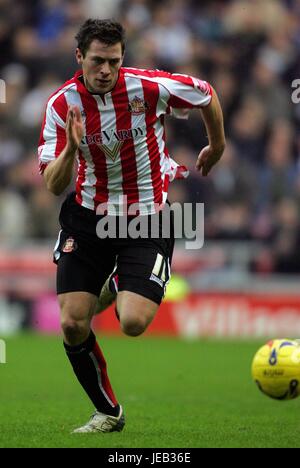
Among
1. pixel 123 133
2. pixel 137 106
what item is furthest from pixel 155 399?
pixel 137 106

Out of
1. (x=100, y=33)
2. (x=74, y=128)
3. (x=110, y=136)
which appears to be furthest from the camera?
(x=110, y=136)

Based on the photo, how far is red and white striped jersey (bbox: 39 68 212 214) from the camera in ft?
19.7

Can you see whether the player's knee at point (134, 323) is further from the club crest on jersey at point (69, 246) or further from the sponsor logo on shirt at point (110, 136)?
the sponsor logo on shirt at point (110, 136)

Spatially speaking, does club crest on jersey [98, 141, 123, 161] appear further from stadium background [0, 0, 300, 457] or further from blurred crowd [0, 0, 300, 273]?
blurred crowd [0, 0, 300, 273]

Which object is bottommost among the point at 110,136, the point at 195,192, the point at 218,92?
the point at 195,192

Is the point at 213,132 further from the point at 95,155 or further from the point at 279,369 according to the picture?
the point at 279,369

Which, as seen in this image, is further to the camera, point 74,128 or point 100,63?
point 100,63

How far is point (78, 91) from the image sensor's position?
600cm

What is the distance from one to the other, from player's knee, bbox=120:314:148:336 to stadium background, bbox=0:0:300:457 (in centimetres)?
356

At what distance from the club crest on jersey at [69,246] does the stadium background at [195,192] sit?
3404 millimetres

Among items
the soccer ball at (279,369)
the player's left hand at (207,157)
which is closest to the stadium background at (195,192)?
the soccer ball at (279,369)

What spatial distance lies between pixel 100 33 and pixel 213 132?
0.95 m

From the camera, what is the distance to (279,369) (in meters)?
6.65
